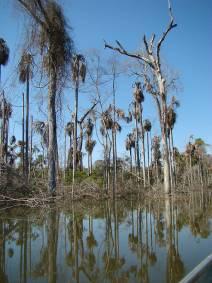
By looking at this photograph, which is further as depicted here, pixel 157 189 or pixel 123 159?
pixel 123 159

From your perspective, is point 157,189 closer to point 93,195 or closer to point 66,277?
point 93,195

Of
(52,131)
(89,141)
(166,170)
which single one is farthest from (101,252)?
(89,141)

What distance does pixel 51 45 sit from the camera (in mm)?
15789

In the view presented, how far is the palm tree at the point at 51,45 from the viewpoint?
15.2 metres

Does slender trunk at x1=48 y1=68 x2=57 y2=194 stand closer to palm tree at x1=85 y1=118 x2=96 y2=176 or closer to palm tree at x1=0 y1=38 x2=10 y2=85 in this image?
palm tree at x1=0 y1=38 x2=10 y2=85

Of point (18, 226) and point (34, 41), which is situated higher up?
point (34, 41)

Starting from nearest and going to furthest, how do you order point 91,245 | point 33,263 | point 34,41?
point 33,263 < point 91,245 < point 34,41

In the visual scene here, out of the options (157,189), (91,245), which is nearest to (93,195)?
(157,189)

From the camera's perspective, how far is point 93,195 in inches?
842

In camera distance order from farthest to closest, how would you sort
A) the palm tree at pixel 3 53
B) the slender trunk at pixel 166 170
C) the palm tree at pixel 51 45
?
the palm tree at pixel 3 53 < the slender trunk at pixel 166 170 < the palm tree at pixel 51 45

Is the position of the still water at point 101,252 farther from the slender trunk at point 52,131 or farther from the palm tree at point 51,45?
the palm tree at point 51,45

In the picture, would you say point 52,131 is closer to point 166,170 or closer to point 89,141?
point 166,170

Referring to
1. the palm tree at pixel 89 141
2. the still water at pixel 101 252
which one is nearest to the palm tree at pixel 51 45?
the still water at pixel 101 252

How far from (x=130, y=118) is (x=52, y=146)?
26.9 meters
